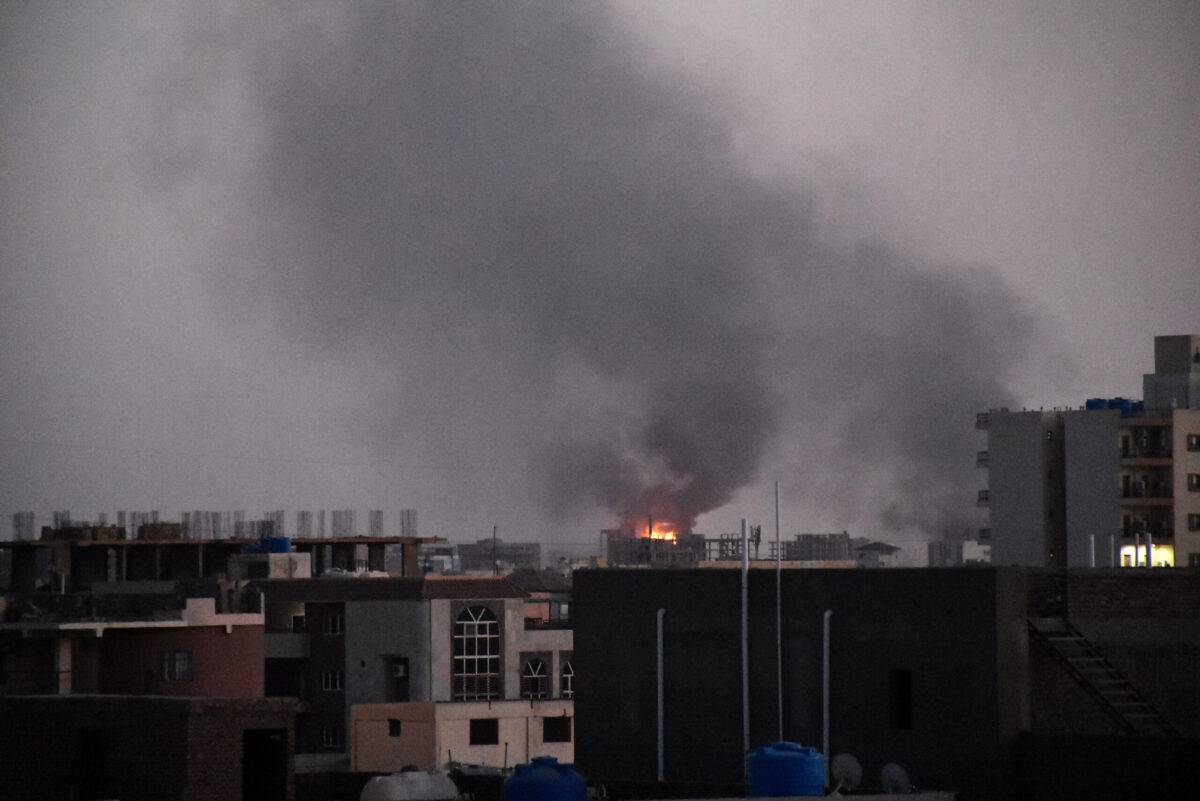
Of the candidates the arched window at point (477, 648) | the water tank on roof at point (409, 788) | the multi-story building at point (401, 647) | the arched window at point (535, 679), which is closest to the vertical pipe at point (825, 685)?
the water tank on roof at point (409, 788)

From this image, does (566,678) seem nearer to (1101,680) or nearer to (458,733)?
(458,733)

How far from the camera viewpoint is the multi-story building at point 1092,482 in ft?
393

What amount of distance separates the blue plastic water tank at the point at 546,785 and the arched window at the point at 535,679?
61.2 meters

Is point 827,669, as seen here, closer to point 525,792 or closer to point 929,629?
point 929,629

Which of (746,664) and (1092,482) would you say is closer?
(746,664)

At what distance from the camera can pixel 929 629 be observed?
4300cm

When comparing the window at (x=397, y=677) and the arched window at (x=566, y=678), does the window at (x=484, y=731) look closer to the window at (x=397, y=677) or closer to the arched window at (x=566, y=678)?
the arched window at (x=566, y=678)

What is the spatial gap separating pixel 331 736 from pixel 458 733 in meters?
16.9

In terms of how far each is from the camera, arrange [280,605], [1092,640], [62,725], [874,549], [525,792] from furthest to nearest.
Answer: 1. [874,549]
2. [280,605]
3. [1092,640]
4. [62,725]
5. [525,792]

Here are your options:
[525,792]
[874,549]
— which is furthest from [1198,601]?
[874,549]

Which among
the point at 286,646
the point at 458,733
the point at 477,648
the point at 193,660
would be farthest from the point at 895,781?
the point at 286,646

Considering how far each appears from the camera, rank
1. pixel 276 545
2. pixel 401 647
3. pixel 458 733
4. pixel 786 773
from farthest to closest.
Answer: pixel 276 545, pixel 401 647, pixel 458 733, pixel 786 773

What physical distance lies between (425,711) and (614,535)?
8413 centimetres

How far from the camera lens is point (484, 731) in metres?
89.7
